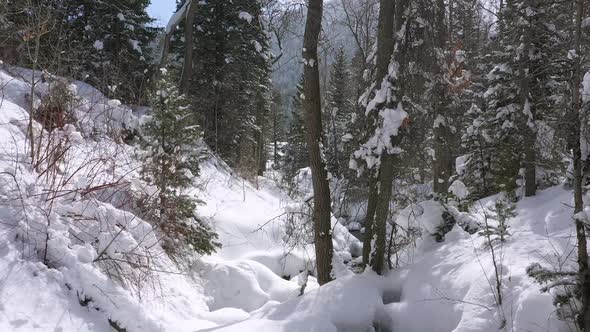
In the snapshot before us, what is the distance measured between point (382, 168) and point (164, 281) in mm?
3117

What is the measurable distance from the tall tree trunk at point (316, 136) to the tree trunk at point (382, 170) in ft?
2.17

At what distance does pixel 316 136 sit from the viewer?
5617 millimetres

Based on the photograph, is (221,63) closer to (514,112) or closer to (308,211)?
(308,211)

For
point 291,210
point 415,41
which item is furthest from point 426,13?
point 291,210

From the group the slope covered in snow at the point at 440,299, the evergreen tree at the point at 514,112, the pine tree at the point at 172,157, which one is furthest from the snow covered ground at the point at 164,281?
the evergreen tree at the point at 514,112

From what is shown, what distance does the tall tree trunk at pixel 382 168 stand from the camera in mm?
5312

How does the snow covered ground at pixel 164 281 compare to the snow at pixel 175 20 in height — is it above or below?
below

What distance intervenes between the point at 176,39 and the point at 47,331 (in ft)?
48.9

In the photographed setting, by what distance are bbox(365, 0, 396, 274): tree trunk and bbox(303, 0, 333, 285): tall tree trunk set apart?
0.66 metres

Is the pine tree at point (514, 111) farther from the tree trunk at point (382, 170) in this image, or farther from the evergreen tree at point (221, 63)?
the evergreen tree at point (221, 63)

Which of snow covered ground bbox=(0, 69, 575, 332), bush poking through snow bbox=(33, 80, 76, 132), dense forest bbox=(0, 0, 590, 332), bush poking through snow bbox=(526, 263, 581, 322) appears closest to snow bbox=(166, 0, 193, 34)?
dense forest bbox=(0, 0, 590, 332)

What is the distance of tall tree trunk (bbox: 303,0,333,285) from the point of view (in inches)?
214

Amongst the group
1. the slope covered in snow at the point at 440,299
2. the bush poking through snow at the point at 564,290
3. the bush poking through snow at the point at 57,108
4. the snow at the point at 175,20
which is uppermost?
the snow at the point at 175,20

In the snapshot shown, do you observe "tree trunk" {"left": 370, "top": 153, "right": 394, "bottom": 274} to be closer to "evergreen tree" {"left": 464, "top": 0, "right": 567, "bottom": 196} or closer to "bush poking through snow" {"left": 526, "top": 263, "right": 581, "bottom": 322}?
"bush poking through snow" {"left": 526, "top": 263, "right": 581, "bottom": 322}
